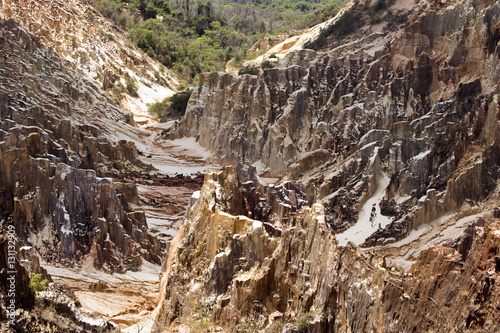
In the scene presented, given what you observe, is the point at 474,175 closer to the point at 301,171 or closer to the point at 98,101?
the point at 301,171

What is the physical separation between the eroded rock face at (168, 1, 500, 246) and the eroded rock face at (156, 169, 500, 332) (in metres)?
11.6

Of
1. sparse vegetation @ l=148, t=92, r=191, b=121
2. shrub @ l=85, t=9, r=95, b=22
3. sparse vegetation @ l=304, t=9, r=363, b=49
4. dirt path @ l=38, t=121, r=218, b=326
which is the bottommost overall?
dirt path @ l=38, t=121, r=218, b=326

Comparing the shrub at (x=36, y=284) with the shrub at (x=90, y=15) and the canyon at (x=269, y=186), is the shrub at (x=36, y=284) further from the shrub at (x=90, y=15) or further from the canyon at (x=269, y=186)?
the shrub at (x=90, y=15)

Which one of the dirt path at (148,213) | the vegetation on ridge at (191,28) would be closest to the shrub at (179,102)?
the dirt path at (148,213)

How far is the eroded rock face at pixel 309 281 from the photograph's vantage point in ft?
34.0

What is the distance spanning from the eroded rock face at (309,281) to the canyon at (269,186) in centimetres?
4

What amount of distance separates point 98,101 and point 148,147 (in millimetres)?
5968

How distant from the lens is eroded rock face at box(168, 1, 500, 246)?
27.6m

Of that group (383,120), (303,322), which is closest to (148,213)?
(383,120)

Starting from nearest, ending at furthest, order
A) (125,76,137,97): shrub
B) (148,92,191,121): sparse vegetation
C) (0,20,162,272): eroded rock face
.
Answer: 1. (0,20,162,272): eroded rock face
2. (148,92,191,121): sparse vegetation
3. (125,76,137,97): shrub

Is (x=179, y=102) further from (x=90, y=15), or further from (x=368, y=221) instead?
(x=368, y=221)

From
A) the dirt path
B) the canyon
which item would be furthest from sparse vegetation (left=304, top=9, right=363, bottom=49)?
the dirt path

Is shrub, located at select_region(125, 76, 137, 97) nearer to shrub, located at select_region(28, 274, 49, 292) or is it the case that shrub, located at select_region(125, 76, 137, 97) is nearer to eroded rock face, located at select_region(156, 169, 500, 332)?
eroded rock face, located at select_region(156, 169, 500, 332)

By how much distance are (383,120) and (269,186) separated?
16.9m
